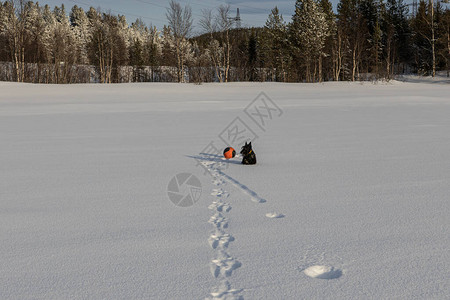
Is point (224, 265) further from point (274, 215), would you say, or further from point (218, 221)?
point (274, 215)

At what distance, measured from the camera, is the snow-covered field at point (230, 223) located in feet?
6.50

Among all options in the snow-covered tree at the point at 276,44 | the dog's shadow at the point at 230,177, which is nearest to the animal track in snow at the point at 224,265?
the dog's shadow at the point at 230,177

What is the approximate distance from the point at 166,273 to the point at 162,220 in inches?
36.1

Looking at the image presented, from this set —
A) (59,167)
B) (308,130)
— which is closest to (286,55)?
(308,130)

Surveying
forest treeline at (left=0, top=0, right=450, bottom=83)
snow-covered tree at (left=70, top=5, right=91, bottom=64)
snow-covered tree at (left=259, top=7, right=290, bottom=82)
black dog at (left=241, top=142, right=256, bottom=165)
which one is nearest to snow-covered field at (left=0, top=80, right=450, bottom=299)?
black dog at (left=241, top=142, right=256, bottom=165)

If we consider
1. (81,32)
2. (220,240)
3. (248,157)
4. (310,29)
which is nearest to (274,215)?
(220,240)

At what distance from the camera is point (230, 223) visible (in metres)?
2.87

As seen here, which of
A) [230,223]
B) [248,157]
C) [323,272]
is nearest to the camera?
[323,272]

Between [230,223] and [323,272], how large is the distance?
96 centimetres

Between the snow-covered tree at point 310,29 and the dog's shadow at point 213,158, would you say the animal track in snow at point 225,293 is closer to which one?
the dog's shadow at point 213,158

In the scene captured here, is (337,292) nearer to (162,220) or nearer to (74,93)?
(162,220)

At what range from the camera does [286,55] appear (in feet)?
131

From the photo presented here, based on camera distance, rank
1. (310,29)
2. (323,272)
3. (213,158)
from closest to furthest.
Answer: (323,272) < (213,158) < (310,29)

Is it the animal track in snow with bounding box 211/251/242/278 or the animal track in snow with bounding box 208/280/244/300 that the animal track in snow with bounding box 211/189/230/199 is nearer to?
the animal track in snow with bounding box 211/251/242/278
